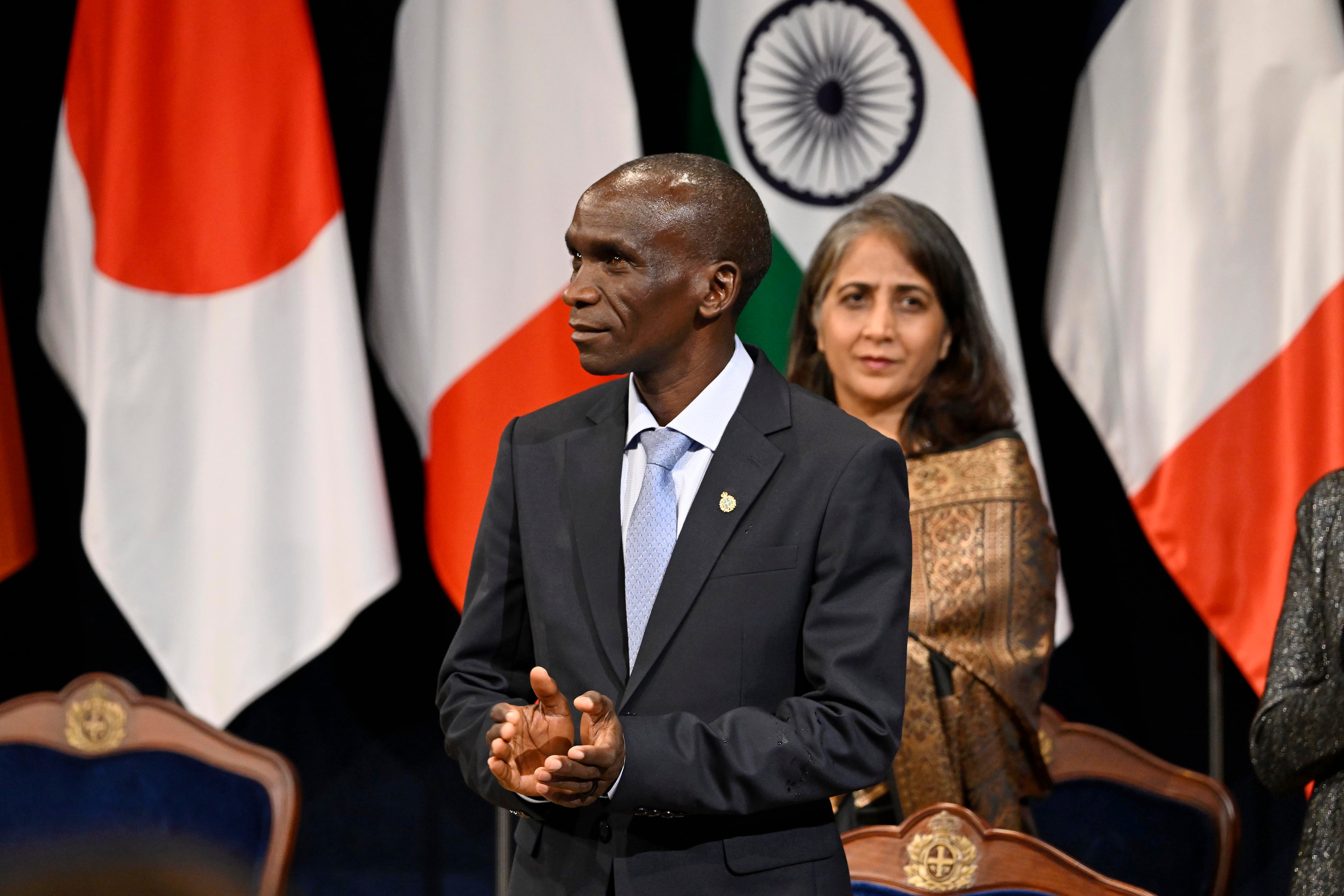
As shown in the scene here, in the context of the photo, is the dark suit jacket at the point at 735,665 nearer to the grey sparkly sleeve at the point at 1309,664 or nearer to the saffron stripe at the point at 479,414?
the grey sparkly sleeve at the point at 1309,664

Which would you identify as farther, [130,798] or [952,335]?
[130,798]

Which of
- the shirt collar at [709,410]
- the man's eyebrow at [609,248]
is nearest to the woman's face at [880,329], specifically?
the shirt collar at [709,410]

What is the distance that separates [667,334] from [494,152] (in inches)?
78.1

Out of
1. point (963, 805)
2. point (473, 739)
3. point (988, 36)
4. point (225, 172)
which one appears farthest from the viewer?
point (988, 36)

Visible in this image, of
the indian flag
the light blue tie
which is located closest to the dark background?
the indian flag

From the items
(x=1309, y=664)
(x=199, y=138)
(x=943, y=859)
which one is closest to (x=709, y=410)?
(x=943, y=859)

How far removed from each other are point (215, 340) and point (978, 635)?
6.25ft

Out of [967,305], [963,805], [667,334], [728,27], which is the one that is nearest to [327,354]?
[728,27]

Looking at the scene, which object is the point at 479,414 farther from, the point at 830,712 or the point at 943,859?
the point at 830,712

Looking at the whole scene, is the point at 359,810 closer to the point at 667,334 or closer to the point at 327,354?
the point at 327,354

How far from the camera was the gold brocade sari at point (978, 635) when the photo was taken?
2477 millimetres

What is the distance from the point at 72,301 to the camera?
3.30 m

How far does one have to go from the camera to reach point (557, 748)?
125 centimetres

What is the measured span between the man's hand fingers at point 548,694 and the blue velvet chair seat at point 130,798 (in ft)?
5.49
